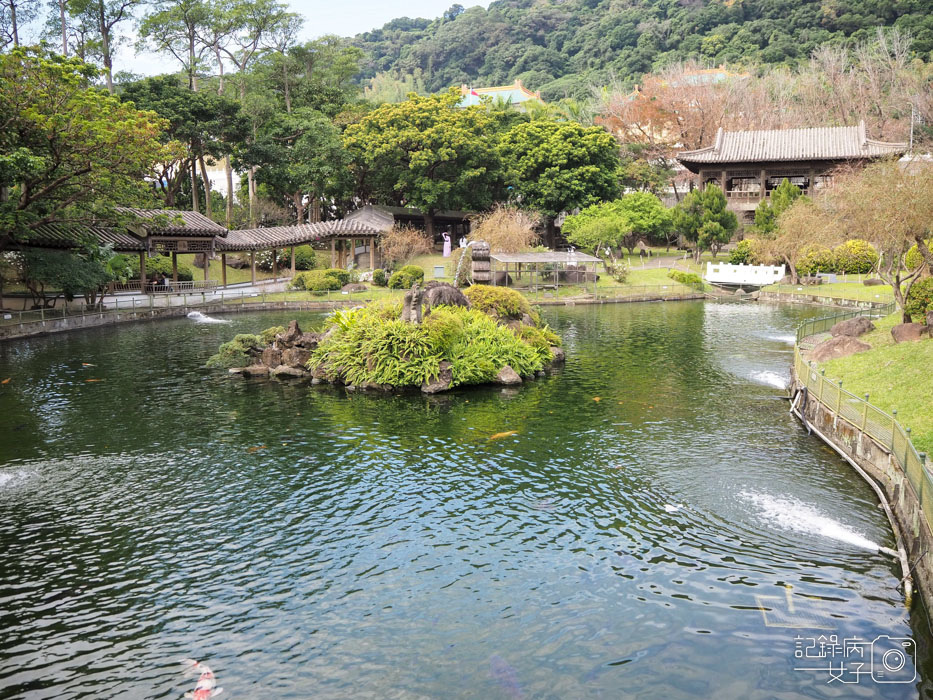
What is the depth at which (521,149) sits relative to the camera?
61469 mm

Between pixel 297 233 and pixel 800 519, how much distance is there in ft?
151

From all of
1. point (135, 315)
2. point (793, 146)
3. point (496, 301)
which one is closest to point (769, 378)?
point (496, 301)

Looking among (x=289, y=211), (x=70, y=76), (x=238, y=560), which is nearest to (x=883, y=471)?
(x=238, y=560)

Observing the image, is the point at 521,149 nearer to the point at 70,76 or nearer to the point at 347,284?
the point at 347,284

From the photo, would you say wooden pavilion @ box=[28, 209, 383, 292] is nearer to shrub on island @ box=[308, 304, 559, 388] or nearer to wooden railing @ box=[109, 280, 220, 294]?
wooden railing @ box=[109, 280, 220, 294]

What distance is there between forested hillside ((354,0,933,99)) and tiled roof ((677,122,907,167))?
33090mm

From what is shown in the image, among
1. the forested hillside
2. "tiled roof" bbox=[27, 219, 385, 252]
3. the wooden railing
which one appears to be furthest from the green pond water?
the forested hillside

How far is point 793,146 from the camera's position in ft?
195

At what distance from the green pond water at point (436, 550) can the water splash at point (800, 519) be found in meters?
0.05

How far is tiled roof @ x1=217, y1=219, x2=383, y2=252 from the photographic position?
51562 mm

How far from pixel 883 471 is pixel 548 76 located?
118m

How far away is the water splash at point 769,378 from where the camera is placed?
2231 cm

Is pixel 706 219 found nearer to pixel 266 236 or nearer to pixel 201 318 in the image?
pixel 266 236

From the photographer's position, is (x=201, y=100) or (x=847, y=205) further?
(x=201, y=100)
